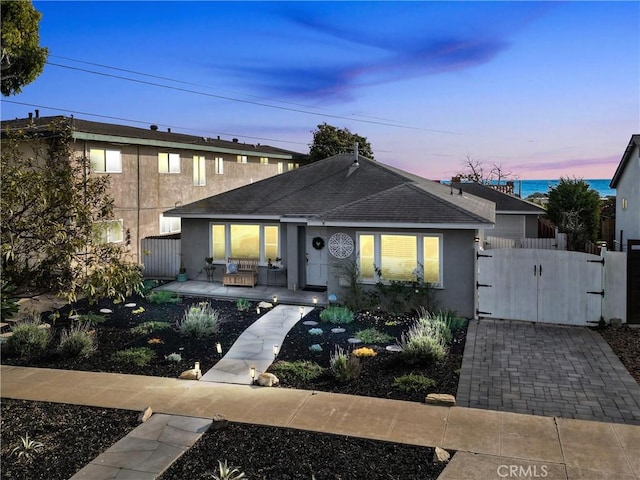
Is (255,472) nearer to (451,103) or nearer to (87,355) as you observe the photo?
(87,355)

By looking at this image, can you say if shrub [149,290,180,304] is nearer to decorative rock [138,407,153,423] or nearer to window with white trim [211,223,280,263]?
window with white trim [211,223,280,263]

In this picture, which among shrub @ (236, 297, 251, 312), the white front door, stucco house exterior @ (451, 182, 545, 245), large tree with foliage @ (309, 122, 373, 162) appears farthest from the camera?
large tree with foliage @ (309, 122, 373, 162)

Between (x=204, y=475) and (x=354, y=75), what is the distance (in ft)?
71.3

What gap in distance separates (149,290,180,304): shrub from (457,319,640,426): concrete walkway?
8805mm

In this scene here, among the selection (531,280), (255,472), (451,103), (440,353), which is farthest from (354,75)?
(255,472)

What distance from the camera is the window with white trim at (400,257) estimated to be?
13587 mm

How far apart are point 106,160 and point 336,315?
41.6 ft

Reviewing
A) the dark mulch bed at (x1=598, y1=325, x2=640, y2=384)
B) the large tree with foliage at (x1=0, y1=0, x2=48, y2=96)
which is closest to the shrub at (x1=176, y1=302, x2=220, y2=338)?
the large tree with foliage at (x1=0, y1=0, x2=48, y2=96)

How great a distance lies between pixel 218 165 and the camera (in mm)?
27750

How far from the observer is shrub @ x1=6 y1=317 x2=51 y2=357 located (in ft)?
34.4

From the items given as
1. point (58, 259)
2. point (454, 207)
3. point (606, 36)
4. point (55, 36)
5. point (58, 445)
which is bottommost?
point (58, 445)

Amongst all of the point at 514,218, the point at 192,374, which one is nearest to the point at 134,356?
the point at 192,374

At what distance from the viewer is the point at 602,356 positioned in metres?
9.83

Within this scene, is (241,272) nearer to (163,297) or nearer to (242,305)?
(163,297)
